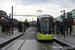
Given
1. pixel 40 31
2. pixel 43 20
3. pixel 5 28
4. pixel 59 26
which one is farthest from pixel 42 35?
pixel 5 28

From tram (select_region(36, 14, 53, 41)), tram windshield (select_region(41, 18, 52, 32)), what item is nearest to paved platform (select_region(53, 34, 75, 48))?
tram (select_region(36, 14, 53, 41))

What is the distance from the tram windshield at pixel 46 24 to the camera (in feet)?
56.2

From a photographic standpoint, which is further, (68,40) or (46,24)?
(68,40)

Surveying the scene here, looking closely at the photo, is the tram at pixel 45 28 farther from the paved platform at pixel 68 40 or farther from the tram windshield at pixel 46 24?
the paved platform at pixel 68 40

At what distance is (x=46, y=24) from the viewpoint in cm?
1727

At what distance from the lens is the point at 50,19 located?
17500mm

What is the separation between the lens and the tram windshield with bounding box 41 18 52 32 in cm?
1714

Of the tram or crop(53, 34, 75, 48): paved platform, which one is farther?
the tram

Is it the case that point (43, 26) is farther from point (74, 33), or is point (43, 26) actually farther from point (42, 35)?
point (74, 33)

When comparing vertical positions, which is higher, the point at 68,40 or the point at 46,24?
the point at 46,24

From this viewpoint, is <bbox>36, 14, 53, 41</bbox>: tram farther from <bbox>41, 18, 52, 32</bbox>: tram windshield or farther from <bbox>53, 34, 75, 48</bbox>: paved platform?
<bbox>53, 34, 75, 48</bbox>: paved platform

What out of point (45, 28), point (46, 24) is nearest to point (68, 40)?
point (45, 28)

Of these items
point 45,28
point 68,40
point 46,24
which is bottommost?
point 68,40

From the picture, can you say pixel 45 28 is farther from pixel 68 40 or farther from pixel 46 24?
pixel 68 40
